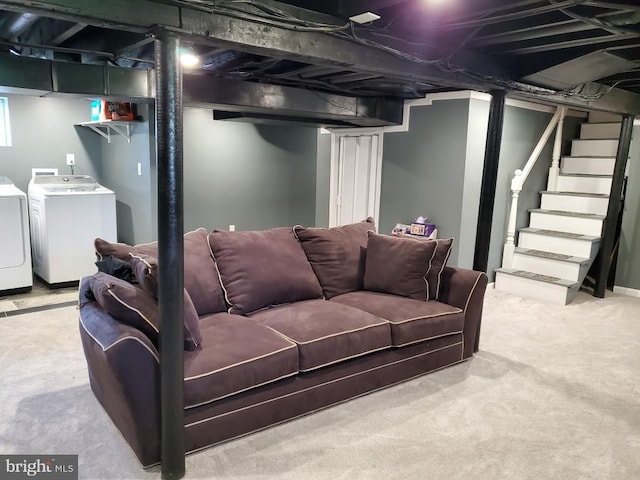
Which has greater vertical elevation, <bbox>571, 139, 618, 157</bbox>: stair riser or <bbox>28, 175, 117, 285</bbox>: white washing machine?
<bbox>571, 139, 618, 157</bbox>: stair riser

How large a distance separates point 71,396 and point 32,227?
3.14 meters

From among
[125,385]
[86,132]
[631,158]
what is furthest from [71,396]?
[631,158]

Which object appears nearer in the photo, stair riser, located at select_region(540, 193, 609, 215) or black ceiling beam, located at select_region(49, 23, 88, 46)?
black ceiling beam, located at select_region(49, 23, 88, 46)

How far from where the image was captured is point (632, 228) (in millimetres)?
5094

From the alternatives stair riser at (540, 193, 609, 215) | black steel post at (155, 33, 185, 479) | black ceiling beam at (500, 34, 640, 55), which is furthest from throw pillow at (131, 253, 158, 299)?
stair riser at (540, 193, 609, 215)

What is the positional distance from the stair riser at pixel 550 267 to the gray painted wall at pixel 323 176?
227 centimetres

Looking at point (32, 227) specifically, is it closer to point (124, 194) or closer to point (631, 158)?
point (124, 194)

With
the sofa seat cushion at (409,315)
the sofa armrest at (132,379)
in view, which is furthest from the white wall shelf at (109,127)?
the sofa armrest at (132,379)

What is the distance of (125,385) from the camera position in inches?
77.2

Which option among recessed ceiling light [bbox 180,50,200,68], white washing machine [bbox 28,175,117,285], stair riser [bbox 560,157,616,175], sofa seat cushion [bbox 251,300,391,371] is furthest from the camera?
stair riser [bbox 560,157,616,175]

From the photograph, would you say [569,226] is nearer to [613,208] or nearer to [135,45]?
[613,208]

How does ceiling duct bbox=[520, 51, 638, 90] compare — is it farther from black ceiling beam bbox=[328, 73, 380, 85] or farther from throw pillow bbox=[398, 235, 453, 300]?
throw pillow bbox=[398, 235, 453, 300]

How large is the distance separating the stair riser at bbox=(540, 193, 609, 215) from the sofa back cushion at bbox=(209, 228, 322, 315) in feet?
11.9

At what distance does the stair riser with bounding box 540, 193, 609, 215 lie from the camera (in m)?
5.21
